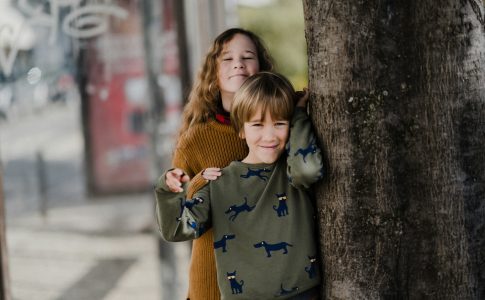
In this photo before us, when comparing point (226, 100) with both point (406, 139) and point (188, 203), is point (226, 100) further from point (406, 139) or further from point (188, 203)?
point (406, 139)

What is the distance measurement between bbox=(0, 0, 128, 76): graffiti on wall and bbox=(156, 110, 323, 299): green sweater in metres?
2.07

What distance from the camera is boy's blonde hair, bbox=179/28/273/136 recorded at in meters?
2.60

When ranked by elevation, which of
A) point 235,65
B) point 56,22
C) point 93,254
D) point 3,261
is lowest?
point 93,254

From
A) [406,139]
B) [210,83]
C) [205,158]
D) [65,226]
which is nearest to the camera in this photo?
[406,139]

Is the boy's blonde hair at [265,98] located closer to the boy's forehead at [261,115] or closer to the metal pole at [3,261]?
the boy's forehead at [261,115]

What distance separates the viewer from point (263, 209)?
2.13 m

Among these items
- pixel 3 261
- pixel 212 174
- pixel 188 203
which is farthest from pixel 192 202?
pixel 3 261

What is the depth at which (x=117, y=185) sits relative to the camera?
4723mm

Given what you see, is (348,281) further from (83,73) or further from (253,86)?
(83,73)

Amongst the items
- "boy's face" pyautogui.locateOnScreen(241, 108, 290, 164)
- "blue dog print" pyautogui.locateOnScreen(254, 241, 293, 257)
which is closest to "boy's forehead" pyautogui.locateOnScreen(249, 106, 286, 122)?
"boy's face" pyautogui.locateOnScreen(241, 108, 290, 164)

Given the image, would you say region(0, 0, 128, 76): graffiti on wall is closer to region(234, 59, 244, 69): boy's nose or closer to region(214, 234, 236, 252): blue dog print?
region(234, 59, 244, 69): boy's nose

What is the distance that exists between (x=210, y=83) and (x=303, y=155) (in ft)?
2.44

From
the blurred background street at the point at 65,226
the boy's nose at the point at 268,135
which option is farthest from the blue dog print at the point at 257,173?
the blurred background street at the point at 65,226

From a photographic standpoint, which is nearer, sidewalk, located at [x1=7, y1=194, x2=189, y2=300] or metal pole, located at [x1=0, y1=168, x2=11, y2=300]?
metal pole, located at [x1=0, y1=168, x2=11, y2=300]
